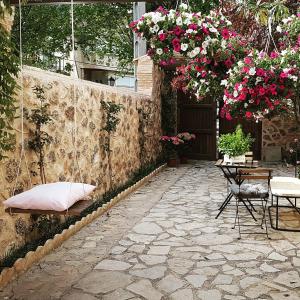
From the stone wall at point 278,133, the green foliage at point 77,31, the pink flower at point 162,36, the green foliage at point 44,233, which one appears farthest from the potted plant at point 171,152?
the pink flower at point 162,36

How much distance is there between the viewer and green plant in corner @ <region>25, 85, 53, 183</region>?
4.06m

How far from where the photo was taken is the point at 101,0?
125 inches

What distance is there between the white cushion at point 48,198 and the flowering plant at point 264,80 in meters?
1.88

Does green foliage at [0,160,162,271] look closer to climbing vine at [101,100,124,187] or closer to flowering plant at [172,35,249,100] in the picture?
climbing vine at [101,100,124,187]

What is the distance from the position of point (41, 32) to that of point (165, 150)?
613cm

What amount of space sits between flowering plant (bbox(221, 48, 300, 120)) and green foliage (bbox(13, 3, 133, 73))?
929 cm

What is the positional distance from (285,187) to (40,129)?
315 cm

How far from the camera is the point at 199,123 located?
11531 millimetres

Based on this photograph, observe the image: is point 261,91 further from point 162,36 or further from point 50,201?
point 50,201

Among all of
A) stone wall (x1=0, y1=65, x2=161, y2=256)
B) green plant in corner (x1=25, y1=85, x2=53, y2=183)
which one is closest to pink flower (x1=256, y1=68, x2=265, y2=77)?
stone wall (x1=0, y1=65, x2=161, y2=256)

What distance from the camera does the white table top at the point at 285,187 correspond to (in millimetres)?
4766

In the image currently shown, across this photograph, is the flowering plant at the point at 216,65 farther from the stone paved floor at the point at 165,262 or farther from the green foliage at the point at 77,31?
the green foliage at the point at 77,31

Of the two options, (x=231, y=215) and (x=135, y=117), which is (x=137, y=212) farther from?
(x=135, y=117)

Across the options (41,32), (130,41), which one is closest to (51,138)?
(41,32)
